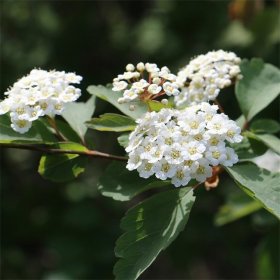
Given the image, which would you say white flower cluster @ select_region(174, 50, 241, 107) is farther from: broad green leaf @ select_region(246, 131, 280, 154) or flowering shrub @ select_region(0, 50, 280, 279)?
broad green leaf @ select_region(246, 131, 280, 154)

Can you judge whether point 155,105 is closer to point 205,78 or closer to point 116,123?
point 116,123

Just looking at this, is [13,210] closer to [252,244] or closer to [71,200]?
[71,200]

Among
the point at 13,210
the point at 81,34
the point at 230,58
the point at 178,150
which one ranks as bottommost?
the point at 13,210

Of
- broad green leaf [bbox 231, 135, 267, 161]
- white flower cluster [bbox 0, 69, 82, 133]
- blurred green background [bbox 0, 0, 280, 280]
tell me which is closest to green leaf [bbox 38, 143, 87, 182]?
white flower cluster [bbox 0, 69, 82, 133]

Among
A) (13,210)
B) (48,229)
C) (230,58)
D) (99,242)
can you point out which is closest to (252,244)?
(99,242)

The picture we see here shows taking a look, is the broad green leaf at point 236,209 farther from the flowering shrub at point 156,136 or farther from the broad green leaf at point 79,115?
the broad green leaf at point 79,115

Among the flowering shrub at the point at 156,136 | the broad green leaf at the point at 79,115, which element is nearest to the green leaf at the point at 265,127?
the flowering shrub at the point at 156,136

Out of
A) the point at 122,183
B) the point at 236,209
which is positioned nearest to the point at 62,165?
the point at 122,183
